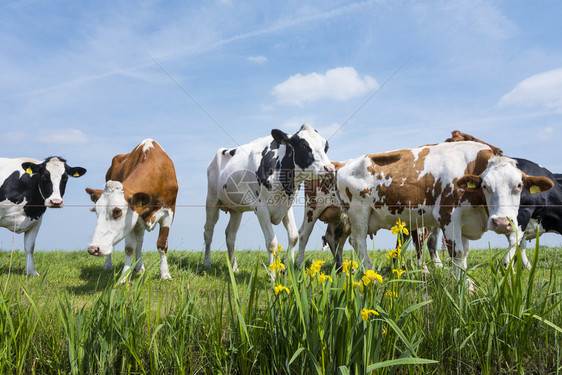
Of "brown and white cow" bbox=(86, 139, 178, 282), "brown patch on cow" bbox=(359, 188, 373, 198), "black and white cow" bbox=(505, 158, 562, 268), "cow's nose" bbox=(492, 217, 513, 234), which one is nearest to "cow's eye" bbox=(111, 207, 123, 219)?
"brown and white cow" bbox=(86, 139, 178, 282)

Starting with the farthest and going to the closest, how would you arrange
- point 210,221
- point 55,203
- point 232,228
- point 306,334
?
point 210,221 < point 232,228 < point 55,203 < point 306,334

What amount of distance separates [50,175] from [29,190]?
64cm

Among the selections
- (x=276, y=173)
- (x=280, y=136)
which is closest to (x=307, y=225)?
(x=276, y=173)

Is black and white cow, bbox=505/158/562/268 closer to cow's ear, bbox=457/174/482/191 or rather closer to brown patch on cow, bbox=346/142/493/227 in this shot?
brown patch on cow, bbox=346/142/493/227

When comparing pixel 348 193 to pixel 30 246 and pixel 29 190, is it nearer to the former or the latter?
pixel 30 246

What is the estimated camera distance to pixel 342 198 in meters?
7.96

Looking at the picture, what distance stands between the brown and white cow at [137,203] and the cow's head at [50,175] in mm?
1173

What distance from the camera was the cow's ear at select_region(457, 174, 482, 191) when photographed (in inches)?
236

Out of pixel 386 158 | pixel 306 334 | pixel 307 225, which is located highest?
pixel 386 158

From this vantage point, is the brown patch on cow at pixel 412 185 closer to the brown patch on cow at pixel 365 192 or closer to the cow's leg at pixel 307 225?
the brown patch on cow at pixel 365 192

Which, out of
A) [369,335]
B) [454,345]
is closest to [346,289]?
[369,335]

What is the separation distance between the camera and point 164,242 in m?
7.90

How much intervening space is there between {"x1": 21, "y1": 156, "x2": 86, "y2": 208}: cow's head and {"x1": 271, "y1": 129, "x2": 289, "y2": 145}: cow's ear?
466 centimetres

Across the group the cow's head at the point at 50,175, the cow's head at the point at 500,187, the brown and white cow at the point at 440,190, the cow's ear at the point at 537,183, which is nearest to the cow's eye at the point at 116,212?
the cow's head at the point at 50,175
